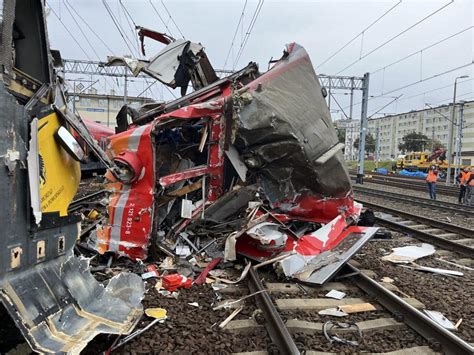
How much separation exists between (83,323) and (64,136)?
4.06 ft

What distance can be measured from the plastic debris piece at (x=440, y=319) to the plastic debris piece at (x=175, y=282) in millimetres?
2589

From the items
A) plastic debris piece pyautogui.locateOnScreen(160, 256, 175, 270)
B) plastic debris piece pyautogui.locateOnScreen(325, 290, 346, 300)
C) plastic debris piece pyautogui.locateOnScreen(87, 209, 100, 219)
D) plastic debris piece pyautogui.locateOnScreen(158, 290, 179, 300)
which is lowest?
plastic debris piece pyautogui.locateOnScreen(325, 290, 346, 300)

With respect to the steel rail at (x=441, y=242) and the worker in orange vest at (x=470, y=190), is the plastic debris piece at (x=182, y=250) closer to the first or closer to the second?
the steel rail at (x=441, y=242)

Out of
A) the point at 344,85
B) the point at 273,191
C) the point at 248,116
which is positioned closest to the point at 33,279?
the point at 248,116

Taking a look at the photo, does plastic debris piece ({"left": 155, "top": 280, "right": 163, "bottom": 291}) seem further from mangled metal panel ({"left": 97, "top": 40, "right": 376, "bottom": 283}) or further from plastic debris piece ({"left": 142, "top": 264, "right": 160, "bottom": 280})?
mangled metal panel ({"left": 97, "top": 40, "right": 376, "bottom": 283})

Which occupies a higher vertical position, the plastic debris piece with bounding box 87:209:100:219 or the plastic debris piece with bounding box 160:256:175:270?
the plastic debris piece with bounding box 87:209:100:219

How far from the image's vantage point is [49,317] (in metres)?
2.33

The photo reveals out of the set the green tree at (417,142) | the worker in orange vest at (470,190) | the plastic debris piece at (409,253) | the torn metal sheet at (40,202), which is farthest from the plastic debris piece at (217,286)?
the green tree at (417,142)

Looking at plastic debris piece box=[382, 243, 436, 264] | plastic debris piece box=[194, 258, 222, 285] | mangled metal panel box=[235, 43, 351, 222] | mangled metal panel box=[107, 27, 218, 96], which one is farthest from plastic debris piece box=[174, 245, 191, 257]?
plastic debris piece box=[382, 243, 436, 264]

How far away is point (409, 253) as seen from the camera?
257 inches

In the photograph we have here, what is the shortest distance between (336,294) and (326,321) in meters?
0.75

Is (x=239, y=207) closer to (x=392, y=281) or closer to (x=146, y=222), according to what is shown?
Answer: (x=146, y=222)

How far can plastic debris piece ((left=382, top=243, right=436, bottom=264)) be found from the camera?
20.1 feet

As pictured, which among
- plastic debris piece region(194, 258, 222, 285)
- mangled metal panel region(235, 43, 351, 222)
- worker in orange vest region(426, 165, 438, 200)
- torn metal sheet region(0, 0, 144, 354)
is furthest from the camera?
worker in orange vest region(426, 165, 438, 200)
